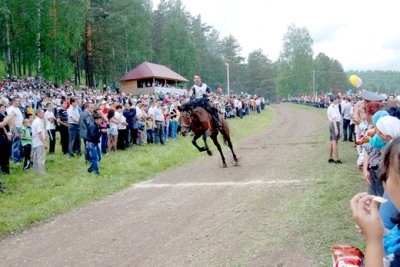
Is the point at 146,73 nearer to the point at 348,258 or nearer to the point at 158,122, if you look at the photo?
the point at 158,122

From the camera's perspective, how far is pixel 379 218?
1899 mm

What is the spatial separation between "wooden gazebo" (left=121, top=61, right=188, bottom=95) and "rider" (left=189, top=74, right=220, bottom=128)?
37.7 meters

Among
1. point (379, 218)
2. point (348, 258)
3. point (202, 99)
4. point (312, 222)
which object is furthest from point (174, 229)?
point (202, 99)

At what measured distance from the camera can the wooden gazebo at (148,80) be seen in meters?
50.7

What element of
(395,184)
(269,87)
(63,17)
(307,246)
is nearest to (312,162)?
(307,246)

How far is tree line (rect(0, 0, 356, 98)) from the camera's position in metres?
33.5

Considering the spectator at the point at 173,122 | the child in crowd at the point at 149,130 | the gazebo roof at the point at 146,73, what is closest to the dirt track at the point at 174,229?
the child in crowd at the point at 149,130

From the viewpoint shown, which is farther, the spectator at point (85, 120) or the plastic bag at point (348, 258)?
the spectator at point (85, 120)

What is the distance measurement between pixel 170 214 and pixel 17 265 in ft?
9.83

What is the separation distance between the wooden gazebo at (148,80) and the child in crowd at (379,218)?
4888 cm

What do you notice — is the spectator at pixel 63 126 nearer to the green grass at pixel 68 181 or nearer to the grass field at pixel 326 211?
the green grass at pixel 68 181

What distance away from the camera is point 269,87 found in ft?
325

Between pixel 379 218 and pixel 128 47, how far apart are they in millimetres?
53491

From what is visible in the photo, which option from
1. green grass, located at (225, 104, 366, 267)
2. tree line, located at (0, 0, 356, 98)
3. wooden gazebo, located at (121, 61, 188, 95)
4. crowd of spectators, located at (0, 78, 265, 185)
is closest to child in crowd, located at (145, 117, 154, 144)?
crowd of spectators, located at (0, 78, 265, 185)
